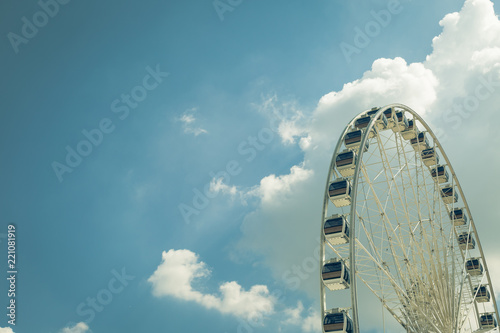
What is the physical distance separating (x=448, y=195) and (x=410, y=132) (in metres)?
7.99

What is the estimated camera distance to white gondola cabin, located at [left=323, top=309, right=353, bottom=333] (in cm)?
1931

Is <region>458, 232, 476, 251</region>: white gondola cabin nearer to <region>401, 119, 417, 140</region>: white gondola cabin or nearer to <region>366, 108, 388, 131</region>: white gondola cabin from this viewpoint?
<region>401, 119, 417, 140</region>: white gondola cabin

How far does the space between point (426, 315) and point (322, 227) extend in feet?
30.4

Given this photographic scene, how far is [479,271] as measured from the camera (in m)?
37.4

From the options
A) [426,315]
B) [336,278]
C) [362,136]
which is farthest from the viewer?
[426,315]

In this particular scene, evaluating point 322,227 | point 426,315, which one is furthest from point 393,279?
point 322,227

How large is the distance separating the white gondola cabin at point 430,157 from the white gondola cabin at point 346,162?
13.0m

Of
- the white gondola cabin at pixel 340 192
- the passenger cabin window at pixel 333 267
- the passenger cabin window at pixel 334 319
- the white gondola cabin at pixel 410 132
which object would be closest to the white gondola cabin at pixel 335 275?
the passenger cabin window at pixel 333 267

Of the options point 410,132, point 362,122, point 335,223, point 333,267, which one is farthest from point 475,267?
point 333,267

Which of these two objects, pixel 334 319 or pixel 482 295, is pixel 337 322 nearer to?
pixel 334 319

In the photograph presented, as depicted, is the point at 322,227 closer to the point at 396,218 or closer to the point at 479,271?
the point at 396,218

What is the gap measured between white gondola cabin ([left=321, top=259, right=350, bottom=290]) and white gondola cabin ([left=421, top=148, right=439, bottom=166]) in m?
17.4

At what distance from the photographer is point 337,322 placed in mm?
19453

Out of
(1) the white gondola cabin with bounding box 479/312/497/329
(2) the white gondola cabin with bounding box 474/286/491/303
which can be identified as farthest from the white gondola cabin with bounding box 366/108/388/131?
(1) the white gondola cabin with bounding box 479/312/497/329
